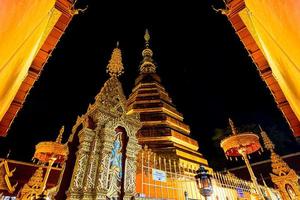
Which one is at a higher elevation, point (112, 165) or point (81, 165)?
point (112, 165)

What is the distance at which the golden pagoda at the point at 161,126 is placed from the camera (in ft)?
45.8

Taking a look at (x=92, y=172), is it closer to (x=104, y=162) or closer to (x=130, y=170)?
(x=104, y=162)

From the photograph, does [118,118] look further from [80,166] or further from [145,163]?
[145,163]

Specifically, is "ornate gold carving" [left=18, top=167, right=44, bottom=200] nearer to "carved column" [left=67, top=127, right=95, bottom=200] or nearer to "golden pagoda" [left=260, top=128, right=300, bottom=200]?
"carved column" [left=67, top=127, right=95, bottom=200]

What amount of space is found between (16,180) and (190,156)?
13679 mm

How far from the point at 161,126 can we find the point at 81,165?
38.5ft

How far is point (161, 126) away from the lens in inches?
621

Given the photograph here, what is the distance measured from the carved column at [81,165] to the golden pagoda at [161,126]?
9128mm

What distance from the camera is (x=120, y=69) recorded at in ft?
22.5

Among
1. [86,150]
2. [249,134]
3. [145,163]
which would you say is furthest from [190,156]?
[86,150]

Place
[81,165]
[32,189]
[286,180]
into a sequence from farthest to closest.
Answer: [286,180] → [32,189] → [81,165]

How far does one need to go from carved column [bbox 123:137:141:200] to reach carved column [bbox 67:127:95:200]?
1.15 meters

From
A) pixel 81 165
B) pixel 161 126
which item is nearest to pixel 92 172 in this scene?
pixel 81 165

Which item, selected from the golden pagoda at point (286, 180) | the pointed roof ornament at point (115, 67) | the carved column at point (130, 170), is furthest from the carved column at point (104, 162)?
the golden pagoda at point (286, 180)
